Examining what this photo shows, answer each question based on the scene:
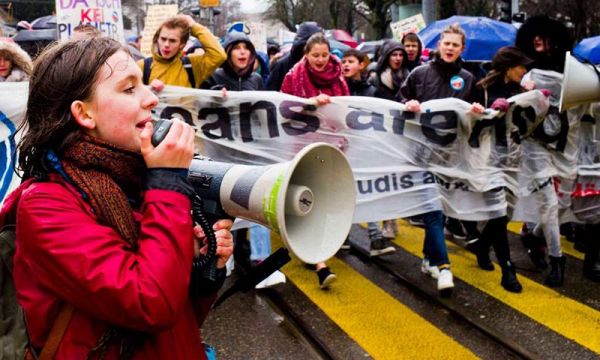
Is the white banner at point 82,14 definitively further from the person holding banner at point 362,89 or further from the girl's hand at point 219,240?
the girl's hand at point 219,240

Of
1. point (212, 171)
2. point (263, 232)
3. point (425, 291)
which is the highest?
point (212, 171)

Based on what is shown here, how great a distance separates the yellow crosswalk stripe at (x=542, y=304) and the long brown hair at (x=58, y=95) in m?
3.27

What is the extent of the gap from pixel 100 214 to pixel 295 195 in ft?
1.43

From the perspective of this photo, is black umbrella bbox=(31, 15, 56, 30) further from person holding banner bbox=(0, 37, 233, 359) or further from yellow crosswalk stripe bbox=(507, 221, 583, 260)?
person holding banner bbox=(0, 37, 233, 359)

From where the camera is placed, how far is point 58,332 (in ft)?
4.11

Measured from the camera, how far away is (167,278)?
1.22 metres

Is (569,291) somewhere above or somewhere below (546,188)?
below

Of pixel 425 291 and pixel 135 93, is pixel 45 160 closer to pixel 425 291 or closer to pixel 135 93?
pixel 135 93

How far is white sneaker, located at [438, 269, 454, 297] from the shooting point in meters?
4.38

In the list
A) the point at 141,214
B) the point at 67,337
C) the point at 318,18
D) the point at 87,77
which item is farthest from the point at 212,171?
the point at 318,18

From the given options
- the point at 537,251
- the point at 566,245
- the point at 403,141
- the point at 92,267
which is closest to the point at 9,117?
the point at 403,141

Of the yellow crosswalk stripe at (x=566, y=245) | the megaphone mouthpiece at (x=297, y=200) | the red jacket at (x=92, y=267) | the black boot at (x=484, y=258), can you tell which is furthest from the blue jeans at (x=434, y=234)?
the red jacket at (x=92, y=267)

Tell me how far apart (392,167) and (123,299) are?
356 centimetres

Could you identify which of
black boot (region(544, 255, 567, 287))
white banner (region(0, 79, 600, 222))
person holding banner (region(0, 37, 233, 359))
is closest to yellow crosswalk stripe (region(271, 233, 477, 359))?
white banner (region(0, 79, 600, 222))
